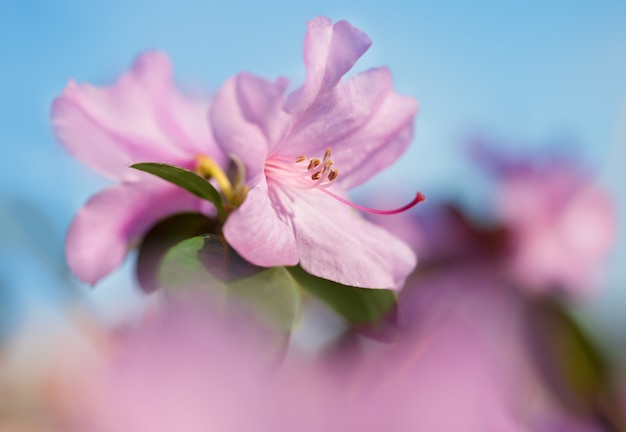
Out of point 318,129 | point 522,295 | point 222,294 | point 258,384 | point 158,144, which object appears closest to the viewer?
point 258,384

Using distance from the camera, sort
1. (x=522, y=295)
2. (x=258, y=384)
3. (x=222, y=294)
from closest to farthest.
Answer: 1. (x=258, y=384)
2. (x=222, y=294)
3. (x=522, y=295)

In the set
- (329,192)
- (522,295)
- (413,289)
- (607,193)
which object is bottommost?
(607,193)

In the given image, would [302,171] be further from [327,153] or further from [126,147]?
[126,147]

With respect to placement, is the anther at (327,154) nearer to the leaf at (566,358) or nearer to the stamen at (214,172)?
the stamen at (214,172)

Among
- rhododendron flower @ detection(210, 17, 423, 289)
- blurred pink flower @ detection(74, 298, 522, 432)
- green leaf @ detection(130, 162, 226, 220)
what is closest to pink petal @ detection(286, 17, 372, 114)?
rhododendron flower @ detection(210, 17, 423, 289)

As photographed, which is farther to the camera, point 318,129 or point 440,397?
point 318,129

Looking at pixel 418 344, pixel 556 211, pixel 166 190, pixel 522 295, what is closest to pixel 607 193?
pixel 556 211

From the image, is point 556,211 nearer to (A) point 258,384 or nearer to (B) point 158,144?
(B) point 158,144

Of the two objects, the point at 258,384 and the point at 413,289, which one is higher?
the point at 258,384
